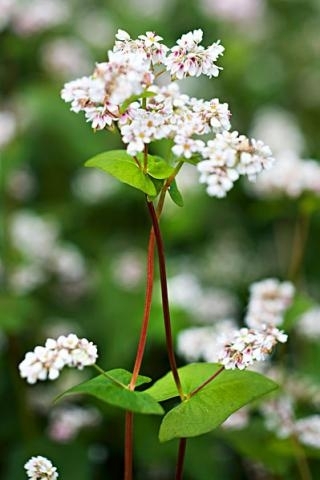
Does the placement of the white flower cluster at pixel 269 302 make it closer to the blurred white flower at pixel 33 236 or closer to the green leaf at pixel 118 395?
the green leaf at pixel 118 395

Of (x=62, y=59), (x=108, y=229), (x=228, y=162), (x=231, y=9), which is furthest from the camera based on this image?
(x=231, y=9)

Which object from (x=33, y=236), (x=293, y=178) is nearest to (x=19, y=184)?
(x=33, y=236)

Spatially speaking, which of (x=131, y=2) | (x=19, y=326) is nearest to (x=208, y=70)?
(x=19, y=326)

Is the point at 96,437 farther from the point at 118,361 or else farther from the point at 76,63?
the point at 76,63

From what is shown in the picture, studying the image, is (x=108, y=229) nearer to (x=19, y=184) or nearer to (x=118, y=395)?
(x=19, y=184)

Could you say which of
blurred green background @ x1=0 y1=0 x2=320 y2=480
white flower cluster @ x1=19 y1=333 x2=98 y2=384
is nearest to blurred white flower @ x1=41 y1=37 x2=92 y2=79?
blurred green background @ x1=0 y1=0 x2=320 y2=480
